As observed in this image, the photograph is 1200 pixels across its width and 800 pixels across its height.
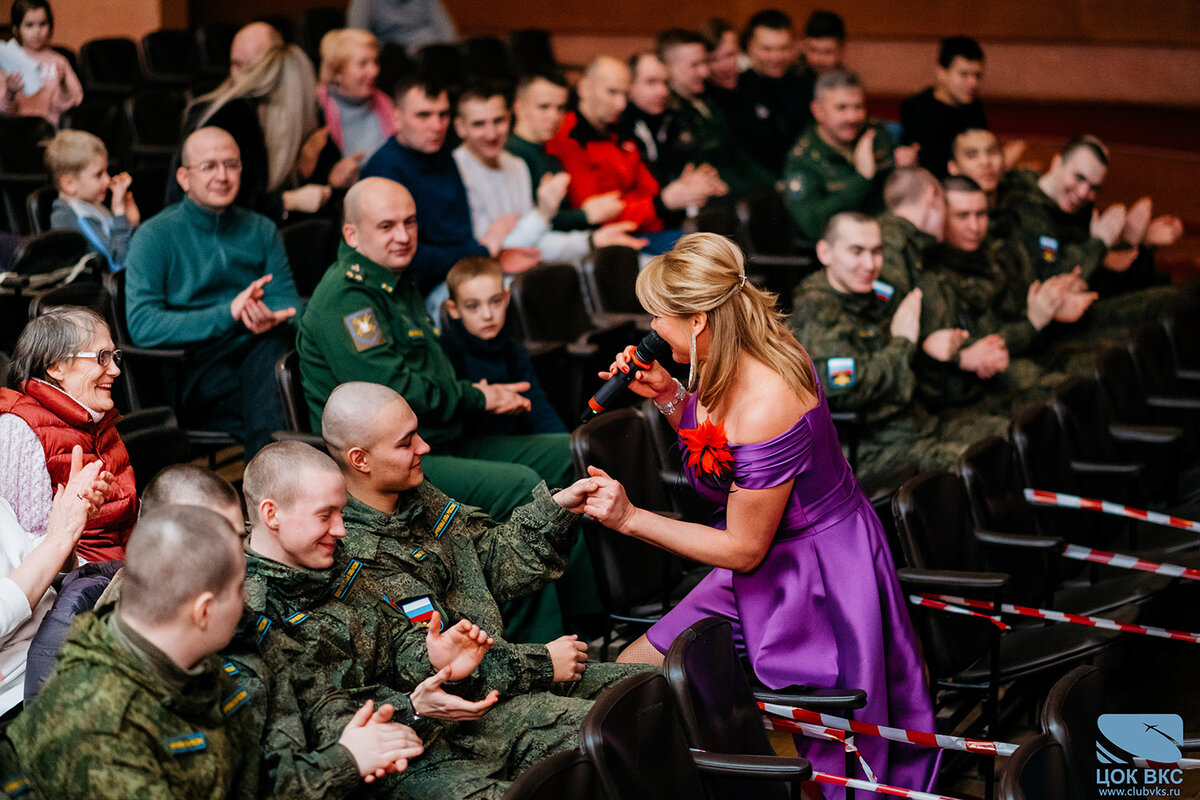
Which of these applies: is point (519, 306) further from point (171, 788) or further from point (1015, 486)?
point (171, 788)

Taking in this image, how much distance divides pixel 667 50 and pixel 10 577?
4686mm

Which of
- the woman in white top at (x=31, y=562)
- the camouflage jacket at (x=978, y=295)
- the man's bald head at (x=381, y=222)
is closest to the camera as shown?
the woman in white top at (x=31, y=562)

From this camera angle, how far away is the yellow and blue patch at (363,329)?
126 inches

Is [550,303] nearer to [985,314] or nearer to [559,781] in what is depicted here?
[985,314]

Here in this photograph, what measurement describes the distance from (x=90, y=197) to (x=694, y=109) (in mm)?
2970

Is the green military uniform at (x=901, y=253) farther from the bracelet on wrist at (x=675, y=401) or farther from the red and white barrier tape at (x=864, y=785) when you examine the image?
the red and white barrier tape at (x=864, y=785)

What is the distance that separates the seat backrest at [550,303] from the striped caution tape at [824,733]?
1.97 m

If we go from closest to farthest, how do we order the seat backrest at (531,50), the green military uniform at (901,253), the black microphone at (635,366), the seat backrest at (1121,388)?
1. the black microphone at (635,366)
2. the seat backrest at (1121,388)
3. the green military uniform at (901,253)
4. the seat backrest at (531,50)

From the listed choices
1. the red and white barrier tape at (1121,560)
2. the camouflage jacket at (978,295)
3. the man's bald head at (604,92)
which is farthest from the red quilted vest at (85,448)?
the man's bald head at (604,92)

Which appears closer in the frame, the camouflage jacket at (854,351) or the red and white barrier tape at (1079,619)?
the red and white barrier tape at (1079,619)

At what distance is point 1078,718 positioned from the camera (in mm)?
2139

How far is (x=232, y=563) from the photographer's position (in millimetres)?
1723

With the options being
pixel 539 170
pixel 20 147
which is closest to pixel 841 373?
pixel 539 170

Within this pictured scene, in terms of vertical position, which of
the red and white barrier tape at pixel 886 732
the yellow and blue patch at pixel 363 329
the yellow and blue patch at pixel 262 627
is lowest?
the red and white barrier tape at pixel 886 732
